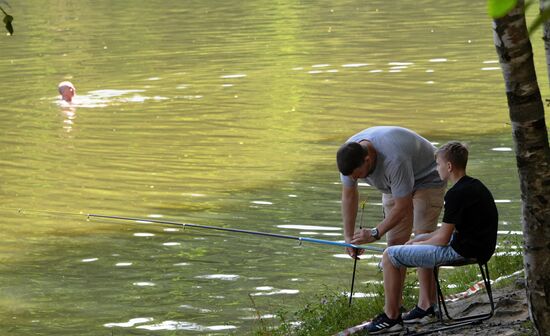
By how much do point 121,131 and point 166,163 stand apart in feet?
9.08

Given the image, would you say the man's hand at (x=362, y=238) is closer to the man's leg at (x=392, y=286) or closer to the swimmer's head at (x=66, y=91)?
the man's leg at (x=392, y=286)

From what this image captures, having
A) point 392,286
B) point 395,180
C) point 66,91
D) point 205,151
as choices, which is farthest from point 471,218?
point 66,91

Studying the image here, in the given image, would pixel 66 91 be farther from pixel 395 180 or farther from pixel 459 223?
pixel 459 223

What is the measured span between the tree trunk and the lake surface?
124 inches

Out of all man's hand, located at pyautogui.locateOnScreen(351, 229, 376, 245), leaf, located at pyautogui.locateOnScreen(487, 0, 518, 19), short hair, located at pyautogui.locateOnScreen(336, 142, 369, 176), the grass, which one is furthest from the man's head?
leaf, located at pyautogui.locateOnScreen(487, 0, 518, 19)

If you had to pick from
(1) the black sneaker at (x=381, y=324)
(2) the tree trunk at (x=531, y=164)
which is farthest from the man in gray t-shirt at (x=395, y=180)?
(2) the tree trunk at (x=531, y=164)

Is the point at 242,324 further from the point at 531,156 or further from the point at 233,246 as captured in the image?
the point at 531,156

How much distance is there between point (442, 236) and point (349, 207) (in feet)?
2.29

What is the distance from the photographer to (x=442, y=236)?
18.9ft

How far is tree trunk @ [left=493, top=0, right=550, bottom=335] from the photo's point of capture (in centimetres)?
498

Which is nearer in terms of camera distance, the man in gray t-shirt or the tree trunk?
the tree trunk

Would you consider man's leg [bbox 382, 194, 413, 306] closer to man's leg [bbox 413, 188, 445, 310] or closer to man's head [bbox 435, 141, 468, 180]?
man's leg [bbox 413, 188, 445, 310]

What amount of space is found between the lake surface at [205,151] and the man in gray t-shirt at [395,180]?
6.41ft

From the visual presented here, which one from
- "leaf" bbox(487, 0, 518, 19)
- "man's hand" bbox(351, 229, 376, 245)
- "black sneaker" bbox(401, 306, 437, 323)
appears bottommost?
"black sneaker" bbox(401, 306, 437, 323)
